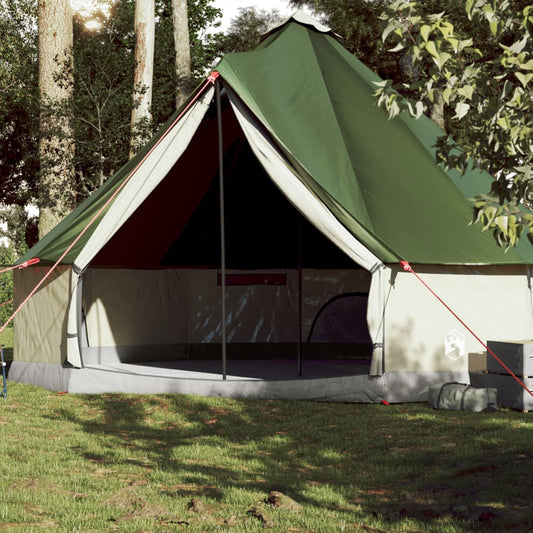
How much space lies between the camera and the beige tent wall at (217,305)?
1220cm

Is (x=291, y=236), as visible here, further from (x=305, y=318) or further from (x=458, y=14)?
(x=458, y=14)

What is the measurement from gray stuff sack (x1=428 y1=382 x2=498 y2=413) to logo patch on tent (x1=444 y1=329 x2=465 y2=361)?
58 cm

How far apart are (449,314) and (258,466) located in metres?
3.42

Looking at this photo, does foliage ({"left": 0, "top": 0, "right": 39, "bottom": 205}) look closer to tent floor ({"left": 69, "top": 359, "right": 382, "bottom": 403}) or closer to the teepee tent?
the teepee tent

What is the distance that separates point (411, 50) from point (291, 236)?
9078 millimetres

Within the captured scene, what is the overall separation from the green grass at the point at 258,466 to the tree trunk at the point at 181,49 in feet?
43.6

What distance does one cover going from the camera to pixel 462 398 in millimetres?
7895

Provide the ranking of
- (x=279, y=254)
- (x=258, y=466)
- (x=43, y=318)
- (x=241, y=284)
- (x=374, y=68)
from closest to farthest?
(x=258, y=466), (x=43, y=318), (x=241, y=284), (x=279, y=254), (x=374, y=68)

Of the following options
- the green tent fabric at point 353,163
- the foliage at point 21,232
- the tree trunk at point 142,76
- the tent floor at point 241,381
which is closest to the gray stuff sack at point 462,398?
the tent floor at point 241,381

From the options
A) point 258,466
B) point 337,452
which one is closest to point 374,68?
point 337,452

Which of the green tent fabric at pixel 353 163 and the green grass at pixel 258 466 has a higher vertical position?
the green tent fabric at pixel 353 163

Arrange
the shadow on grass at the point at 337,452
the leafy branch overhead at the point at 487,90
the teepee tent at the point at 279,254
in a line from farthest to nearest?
the teepee tent at the point at 279,254 < the shadow on grass at the point at 337,452 < the leafy branch overhead at the point at 487,90

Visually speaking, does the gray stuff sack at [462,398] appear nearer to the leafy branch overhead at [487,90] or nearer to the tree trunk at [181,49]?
the leafy branch overhead at [487,90]

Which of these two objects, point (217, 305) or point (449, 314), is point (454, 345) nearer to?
point (449, 314)
